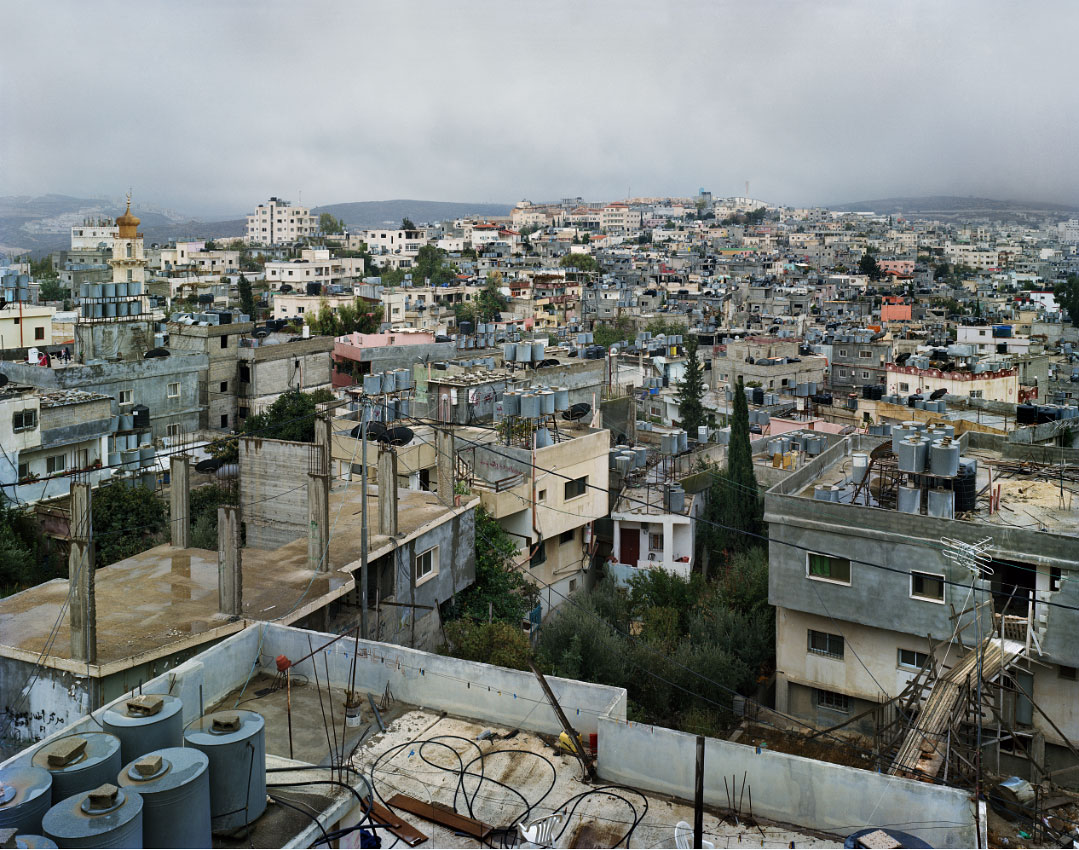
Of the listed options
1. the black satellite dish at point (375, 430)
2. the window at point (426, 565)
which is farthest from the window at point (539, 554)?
the window at point (426, 565)

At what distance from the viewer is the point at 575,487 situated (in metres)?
14.4

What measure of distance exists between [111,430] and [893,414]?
13.8 meters

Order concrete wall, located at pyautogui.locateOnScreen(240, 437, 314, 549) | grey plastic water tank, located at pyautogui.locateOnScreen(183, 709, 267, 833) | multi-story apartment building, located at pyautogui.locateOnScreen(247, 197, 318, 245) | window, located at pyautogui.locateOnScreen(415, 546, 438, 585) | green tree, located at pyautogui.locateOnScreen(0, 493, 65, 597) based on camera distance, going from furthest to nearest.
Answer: multi-story apartment building, located at pyautogui.locateOnScreen(247, 197, 318, 245), green tree, located at pyautogui.locateOnScreen(0, 493, 65, 597), concrete wall, located at pyautogui.locateOnScreen(240, 437, 314, 549), window, located at pyautogui.locateOnScreen(415, 546, 438, 585), grey plastic water tank, located at pyautogui.locateOnScreen(183, 709, 267, 833)

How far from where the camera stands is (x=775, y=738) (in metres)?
10.5

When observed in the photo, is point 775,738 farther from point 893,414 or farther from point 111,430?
point 111,430

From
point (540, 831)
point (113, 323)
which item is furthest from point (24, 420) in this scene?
point (540, 831)

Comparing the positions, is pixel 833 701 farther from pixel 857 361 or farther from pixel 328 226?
pixel 328 226

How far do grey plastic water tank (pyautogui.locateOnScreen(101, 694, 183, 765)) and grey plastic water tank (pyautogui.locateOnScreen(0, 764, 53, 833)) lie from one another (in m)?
0.47

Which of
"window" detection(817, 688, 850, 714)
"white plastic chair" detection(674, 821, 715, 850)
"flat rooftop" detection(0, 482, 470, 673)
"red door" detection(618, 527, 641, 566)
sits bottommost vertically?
"window" detection(817, 688, 850, 714)

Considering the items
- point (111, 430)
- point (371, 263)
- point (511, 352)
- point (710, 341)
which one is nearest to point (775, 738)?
point (511, 352)

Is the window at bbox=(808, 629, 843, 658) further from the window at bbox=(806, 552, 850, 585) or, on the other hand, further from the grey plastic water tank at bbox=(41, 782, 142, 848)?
the grey plastic water tank at bbox=(41, 782, 142, 848)

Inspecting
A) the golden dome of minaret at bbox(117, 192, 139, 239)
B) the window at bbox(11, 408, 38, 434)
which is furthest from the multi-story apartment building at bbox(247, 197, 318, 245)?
the window at bbox(11, 408, 38, 434)

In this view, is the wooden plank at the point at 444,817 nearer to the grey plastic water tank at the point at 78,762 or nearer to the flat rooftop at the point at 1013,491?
the grey plastic water tank at the point at 78,762

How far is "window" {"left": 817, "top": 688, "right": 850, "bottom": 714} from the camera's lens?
10.8m
